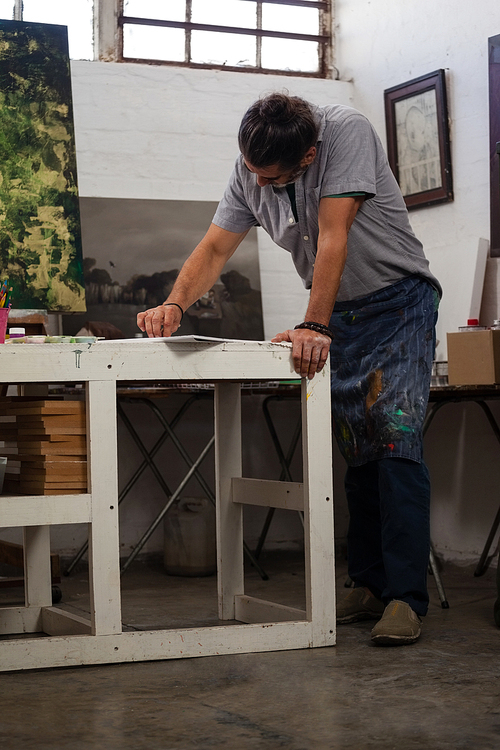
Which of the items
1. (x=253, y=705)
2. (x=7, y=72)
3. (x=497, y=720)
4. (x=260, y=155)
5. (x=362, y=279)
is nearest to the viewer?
(x=497, y=720)

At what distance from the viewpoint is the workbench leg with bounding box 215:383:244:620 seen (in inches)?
110

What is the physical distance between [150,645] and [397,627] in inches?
24.6

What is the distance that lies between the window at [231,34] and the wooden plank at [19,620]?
275 cm

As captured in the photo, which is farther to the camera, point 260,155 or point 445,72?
point 445,72

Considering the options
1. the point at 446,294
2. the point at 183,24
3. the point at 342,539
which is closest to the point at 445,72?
the point at 446,294

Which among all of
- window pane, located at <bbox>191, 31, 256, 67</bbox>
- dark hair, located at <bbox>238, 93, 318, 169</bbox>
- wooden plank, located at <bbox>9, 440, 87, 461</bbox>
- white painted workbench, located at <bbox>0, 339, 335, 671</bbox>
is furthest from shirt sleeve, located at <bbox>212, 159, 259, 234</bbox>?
window pane, located at <bbox>191, 31, 256, 67</bbox>

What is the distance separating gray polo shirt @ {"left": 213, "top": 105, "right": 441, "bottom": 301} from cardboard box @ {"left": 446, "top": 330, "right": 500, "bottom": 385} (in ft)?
2.09

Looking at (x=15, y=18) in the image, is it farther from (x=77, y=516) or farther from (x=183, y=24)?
(x=77, y=516)

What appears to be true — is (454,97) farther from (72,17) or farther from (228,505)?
(228,505)

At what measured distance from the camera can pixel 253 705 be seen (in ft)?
6.16

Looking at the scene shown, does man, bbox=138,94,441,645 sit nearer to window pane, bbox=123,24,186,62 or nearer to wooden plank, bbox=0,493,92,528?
wooden plank, bbox=0,493,92,528

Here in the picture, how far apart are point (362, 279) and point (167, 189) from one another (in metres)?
1.92

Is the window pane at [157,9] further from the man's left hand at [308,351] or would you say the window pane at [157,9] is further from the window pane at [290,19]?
the man's left hand at [308,351]

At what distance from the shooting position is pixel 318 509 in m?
2.39
